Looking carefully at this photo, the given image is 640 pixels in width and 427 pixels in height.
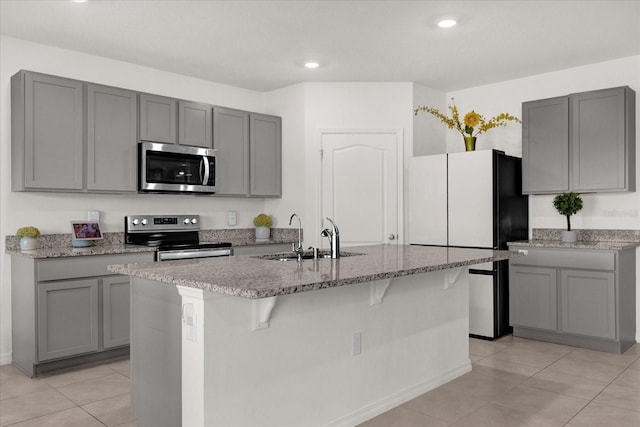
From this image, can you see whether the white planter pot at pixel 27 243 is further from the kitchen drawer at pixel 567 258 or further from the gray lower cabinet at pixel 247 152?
the kitchen drawer at pixel 567 258

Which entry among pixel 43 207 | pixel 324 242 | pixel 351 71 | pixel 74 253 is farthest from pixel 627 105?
pixel 43 207

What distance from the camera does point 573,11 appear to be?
11.4 feet

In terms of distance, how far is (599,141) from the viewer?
438cm

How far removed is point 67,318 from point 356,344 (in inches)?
88.6

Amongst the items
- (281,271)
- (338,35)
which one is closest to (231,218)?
(338,35)

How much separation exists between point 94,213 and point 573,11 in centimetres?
405

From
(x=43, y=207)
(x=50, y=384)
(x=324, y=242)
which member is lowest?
(x=50, y=384)

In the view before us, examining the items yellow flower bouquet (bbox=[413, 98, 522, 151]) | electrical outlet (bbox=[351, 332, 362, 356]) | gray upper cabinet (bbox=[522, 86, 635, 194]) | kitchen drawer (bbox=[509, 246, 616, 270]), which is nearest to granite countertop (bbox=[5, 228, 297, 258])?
yellow flower bouquet (bbox=[413, 98, 522, 151])

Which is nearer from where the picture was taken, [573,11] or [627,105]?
[573,11]

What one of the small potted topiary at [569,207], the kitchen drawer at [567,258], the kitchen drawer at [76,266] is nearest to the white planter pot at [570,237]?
the small potted topiary at [569,207]

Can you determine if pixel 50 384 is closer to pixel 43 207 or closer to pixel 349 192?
pixel 43 207

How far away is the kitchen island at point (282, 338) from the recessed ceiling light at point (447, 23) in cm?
173

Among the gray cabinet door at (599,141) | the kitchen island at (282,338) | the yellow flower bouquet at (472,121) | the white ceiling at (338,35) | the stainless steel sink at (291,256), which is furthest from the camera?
the yellow flower bouquet at (472,121)

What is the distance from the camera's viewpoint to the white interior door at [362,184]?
17.3 feet
